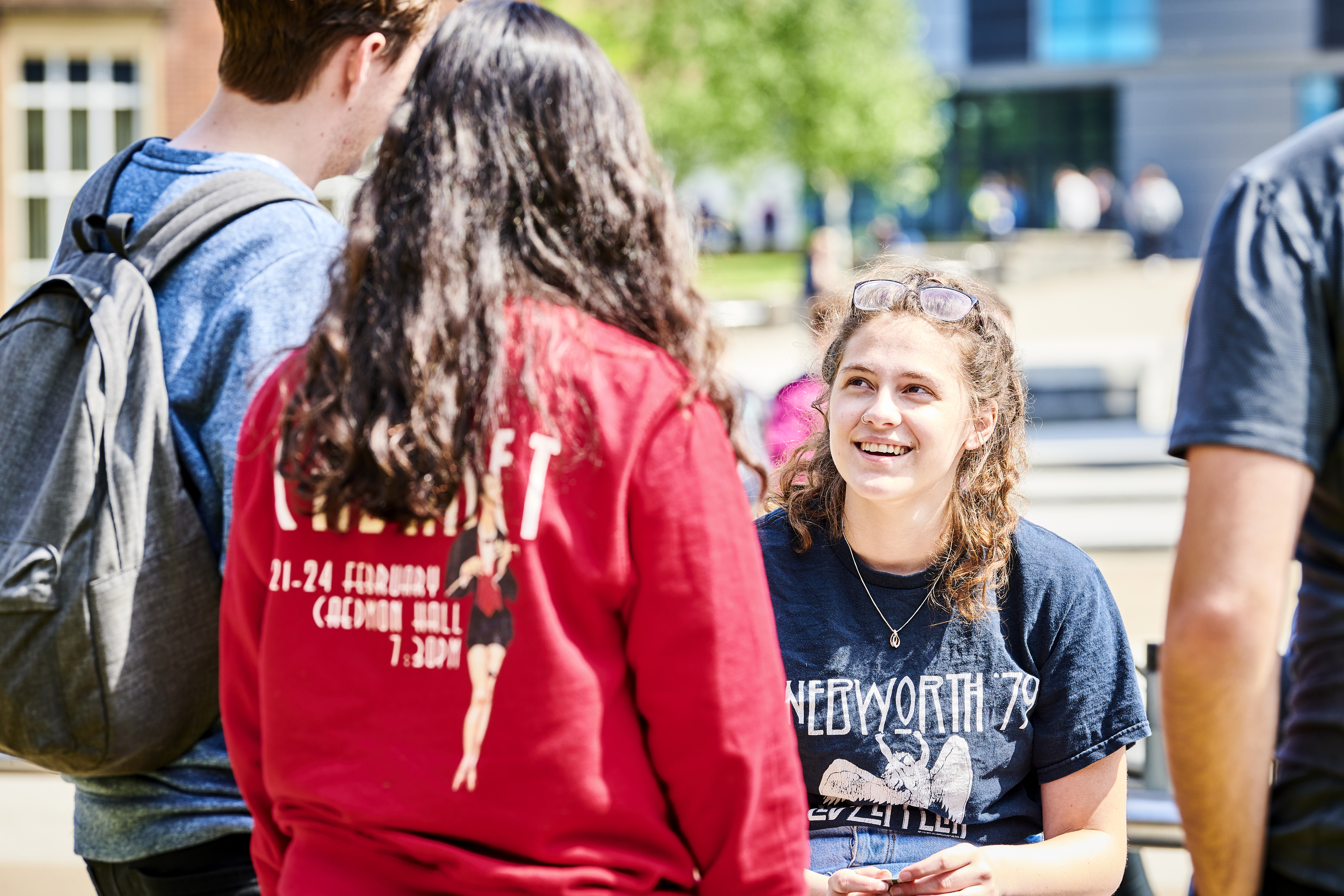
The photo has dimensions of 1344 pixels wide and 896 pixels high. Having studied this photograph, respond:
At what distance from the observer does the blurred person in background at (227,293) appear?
1.97 m

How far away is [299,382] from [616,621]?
0.46 m

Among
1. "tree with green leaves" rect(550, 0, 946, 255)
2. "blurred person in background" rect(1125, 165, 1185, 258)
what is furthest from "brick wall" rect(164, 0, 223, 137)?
"blurred person in background" rect(1125, 165, 1185, 258)

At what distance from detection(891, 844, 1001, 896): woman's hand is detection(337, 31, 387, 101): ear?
153cm

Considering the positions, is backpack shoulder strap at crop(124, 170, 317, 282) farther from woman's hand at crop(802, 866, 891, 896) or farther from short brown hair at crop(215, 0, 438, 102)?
woman's hand at crop(802, 866, 891, 896)

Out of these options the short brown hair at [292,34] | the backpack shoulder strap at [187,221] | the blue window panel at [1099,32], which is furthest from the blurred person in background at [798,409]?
the blue window panel at [1099,32]

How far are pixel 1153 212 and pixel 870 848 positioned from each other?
29.9 metres

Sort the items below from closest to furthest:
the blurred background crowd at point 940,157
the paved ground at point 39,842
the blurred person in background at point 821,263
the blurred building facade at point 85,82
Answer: the paved ground at point 39,842 → the blurred background crowd at point 940,157 → the blurred building facade at point 85,82 → the blurred person in background at point 821,263

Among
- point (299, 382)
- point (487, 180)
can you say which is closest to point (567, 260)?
point (487, 180)

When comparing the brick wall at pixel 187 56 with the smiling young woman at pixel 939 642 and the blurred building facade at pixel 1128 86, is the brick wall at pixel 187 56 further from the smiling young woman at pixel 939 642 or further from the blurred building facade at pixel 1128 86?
the blurred building facade at pixel 1128 86

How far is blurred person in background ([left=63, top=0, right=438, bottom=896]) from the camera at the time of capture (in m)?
1.97

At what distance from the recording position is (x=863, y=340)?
8.46 feet

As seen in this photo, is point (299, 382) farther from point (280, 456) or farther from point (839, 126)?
point (839, 126)

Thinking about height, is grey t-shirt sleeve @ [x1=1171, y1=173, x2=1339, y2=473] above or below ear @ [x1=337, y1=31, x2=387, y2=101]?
below

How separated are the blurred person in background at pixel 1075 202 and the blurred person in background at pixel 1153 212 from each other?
1008 mm
